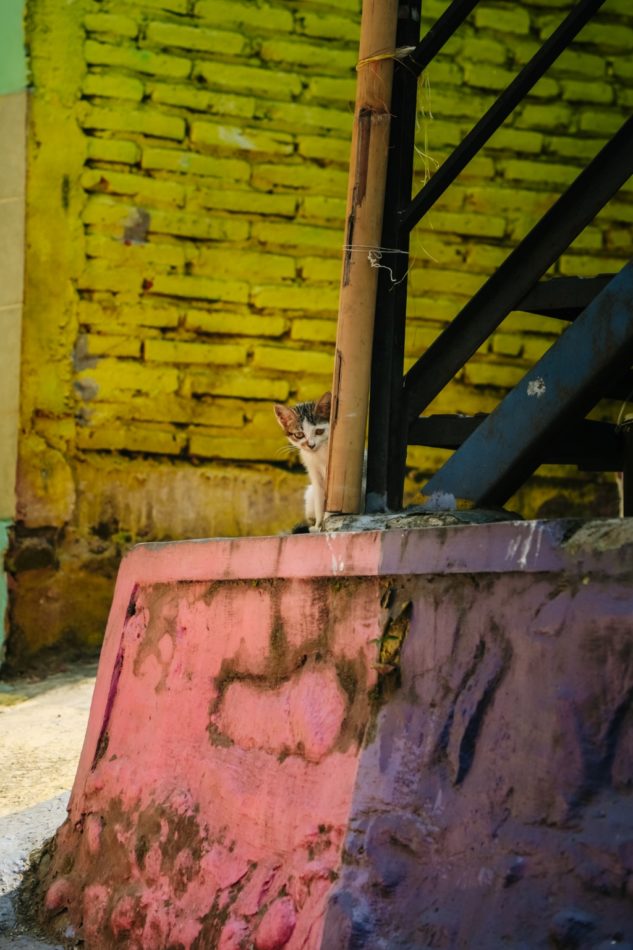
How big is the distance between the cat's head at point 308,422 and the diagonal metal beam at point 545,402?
1.77 metres

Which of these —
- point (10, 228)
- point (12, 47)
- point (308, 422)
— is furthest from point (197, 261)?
point (308, 422)

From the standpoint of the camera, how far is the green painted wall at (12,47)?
5.57 metres

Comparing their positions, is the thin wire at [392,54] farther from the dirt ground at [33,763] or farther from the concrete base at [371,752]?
the dirt ground at [33,763]

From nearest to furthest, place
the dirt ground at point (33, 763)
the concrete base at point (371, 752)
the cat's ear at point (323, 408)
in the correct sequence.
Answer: the concrete base at point (371, 752), the dirt ground at point (33, 763), the cat's ear at point (323, 408)

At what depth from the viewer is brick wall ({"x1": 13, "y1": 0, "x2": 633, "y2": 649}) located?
5.52 meters

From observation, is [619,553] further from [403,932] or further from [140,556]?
[140,556]

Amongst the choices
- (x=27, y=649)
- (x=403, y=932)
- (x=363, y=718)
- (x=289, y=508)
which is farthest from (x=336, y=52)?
(x=403, y=932)

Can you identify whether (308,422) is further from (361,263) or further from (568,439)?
(361,263)

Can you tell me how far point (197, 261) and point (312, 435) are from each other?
1.52 metres

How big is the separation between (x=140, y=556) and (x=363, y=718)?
3.50 ft

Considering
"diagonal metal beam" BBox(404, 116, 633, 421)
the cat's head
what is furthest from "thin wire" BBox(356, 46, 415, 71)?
the cat's head

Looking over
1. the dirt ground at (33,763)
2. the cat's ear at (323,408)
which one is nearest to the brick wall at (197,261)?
the dirt ground at (33,763)

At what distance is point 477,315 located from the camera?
2.96m

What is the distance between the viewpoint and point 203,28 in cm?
571
